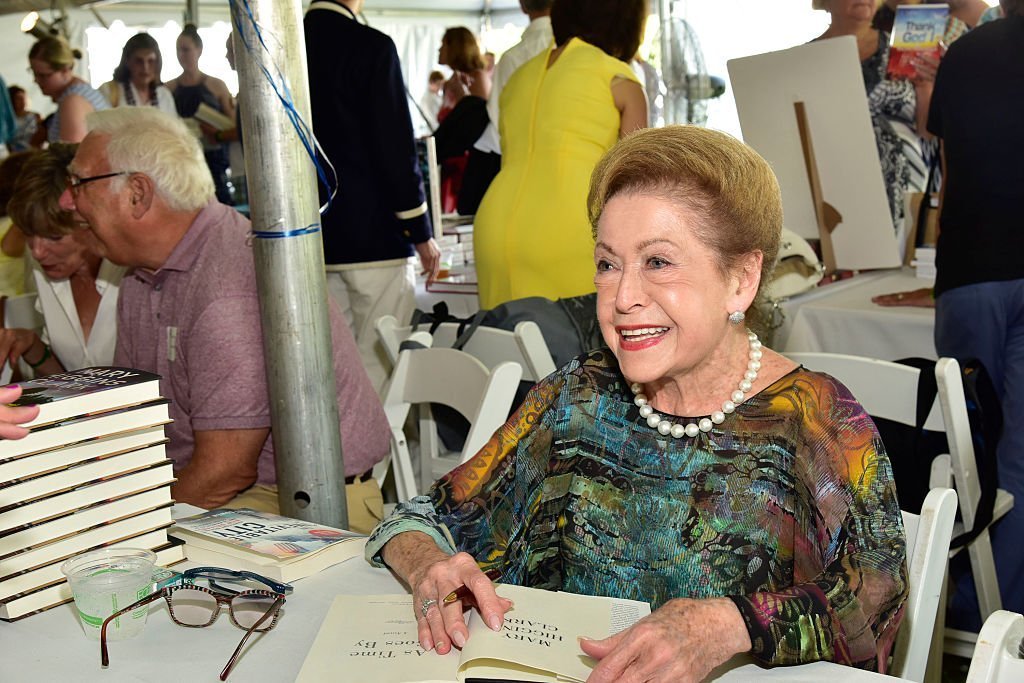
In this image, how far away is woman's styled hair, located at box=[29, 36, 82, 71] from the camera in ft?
17.4

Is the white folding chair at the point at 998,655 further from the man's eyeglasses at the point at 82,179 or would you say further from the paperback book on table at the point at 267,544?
the man's eyeglasses at the point at 82,179

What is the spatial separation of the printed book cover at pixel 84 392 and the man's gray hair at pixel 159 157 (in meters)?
0.84

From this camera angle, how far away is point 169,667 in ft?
3.96

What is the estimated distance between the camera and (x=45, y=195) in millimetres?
2857

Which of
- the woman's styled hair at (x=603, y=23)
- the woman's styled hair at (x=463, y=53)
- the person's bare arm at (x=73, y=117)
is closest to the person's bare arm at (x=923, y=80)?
the woman's styled hair at (x=603, y=23)

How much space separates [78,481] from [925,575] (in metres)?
1.12

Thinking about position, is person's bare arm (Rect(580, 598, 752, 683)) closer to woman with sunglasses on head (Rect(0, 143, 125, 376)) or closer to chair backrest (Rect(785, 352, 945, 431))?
chair backrest (Rect(785, 352, 945, 431))

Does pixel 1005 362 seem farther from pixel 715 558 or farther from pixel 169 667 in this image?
pixel 169 667

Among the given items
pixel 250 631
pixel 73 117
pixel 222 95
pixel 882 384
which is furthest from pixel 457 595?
pixel 222 95

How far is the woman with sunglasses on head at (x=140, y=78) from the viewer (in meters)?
6.33

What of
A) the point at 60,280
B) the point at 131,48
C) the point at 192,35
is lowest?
the point at 60,280

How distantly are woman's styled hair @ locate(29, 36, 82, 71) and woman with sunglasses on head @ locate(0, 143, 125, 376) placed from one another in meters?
2.65

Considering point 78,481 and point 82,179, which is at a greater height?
point 82,179

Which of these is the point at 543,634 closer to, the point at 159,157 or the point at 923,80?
the point at 159,157
